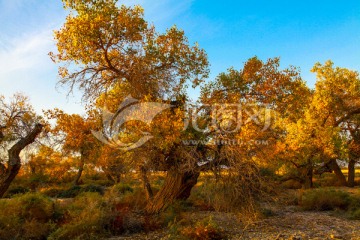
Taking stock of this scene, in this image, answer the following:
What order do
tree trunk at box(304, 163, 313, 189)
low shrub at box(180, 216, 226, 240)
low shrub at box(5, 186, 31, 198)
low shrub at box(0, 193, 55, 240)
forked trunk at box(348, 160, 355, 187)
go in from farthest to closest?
1. forked trunk at box(348, 160, 355, 187)
2. low shrub at box(5, 186, 31, 198)
3. tree trunk at box(304, 163, 313, 189)
4. low shrub at box(0, 193, 55, 240)
5. low shrub at box(180, 216, 226, 240)

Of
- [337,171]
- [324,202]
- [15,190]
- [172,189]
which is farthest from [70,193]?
[337,171]

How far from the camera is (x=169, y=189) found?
40.4 feet

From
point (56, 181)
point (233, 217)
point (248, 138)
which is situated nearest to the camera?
point (248, 138)

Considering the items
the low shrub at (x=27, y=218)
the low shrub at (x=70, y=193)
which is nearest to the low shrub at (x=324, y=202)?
the low shrub at (x=27, y=218)

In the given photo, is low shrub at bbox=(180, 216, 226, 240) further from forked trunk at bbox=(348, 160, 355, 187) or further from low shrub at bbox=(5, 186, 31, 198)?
forked trunk at bbox=(348, 160, 355, 187)

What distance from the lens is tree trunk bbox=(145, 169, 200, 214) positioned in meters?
12.1

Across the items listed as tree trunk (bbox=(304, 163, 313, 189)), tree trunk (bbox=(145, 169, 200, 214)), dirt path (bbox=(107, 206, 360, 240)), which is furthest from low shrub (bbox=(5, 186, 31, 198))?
tree trunk (bbox=(304, 163, 313, 189))

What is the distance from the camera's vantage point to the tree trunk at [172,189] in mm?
12141

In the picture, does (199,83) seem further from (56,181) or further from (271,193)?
(56,181)

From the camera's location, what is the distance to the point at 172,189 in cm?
1230

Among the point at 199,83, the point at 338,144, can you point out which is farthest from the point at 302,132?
the point at 199,83

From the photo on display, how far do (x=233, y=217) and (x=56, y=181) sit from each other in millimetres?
24273

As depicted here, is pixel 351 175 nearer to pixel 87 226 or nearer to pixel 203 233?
pixel 203 233

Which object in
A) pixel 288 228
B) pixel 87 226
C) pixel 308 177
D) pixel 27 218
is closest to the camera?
pixel 87 226
